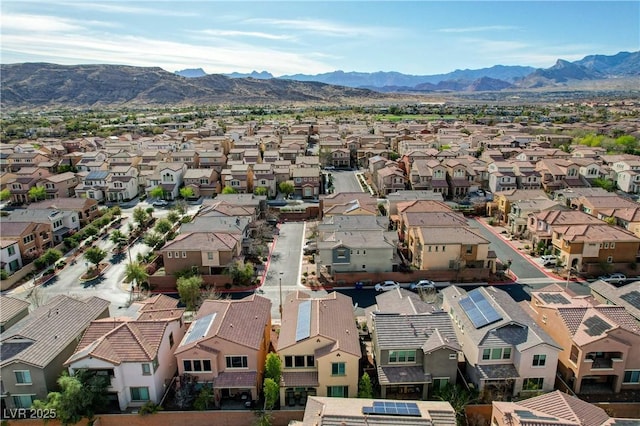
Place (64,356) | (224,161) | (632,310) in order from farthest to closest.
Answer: (224,161), (632,310), (64,356)

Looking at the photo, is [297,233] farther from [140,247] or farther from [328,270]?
[140,247]

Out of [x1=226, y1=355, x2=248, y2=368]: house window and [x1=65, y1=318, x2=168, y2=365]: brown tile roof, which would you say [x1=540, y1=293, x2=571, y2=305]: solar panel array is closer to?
[x1=226, y1=355, x2=248, y2=368]: house window

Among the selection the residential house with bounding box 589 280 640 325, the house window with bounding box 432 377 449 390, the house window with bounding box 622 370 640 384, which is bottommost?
the house window with bounding box 622 370 640 384

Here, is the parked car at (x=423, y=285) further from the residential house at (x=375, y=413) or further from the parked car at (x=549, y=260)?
the residential house at (x=375, y=413)

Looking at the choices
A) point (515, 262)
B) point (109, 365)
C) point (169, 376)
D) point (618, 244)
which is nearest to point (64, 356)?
point (109, 365)

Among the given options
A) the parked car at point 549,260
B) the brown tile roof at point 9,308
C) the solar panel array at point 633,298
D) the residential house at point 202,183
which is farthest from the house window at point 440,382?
the residential house at point 202,183

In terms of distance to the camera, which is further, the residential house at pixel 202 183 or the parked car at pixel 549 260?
the residential house at pixel 202 183

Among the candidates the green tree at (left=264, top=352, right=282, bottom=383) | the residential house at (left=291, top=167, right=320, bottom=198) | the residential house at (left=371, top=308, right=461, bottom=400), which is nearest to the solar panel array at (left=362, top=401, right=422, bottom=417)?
the residential house at (left=371, top=308, right=461, bottom=400)
